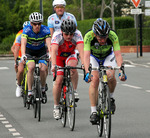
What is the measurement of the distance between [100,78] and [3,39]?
3166 centimetres

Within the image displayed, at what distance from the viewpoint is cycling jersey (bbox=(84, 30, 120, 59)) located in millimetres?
8297

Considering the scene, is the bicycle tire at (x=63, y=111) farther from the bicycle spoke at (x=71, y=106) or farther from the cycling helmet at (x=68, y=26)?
the cycling helmet at (x=68, y=26)

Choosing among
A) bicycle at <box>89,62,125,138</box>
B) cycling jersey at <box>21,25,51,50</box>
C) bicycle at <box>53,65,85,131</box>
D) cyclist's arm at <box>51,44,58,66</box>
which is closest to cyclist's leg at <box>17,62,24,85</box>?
cycling jersey at <box>21,25,51,50</box>

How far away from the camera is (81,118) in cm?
998

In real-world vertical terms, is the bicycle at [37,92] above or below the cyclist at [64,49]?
below

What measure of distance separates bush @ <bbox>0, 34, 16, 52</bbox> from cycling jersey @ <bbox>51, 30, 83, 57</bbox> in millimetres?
28554

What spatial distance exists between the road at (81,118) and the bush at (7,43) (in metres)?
22.8

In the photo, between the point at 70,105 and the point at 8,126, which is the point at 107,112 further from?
the point at 8,126

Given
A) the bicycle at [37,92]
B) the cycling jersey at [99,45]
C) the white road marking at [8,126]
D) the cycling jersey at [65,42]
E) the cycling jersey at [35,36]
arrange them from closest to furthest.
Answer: the cycling jersey at [99,45], the white road marking at [8,126], the cycling jersey at [65,42], the bicycle at [37,92], the cycling jersey at [35,36]

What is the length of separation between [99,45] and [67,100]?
47.3 inches

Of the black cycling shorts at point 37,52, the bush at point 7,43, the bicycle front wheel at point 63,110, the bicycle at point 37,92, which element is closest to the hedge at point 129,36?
the bush at point 7,43

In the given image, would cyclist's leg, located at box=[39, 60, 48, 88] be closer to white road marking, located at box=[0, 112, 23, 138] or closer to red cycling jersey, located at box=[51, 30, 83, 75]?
red cycling jersey, located at box=[51, 30, 83, 75]

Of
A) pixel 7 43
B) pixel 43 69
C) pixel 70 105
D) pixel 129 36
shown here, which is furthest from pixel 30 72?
pixel 129 36

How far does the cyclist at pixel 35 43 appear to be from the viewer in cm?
1038
